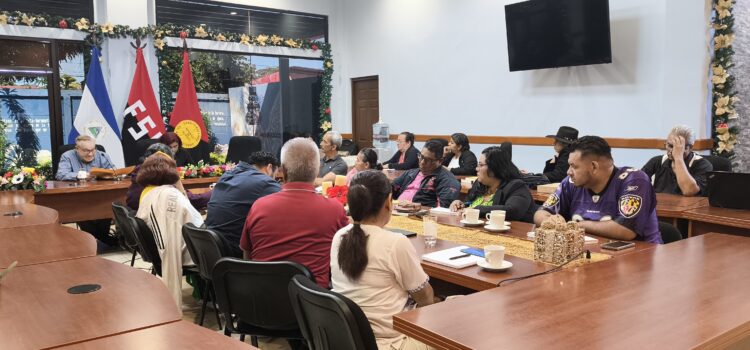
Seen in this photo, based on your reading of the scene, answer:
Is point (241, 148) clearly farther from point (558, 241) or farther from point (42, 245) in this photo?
point (558, 241)

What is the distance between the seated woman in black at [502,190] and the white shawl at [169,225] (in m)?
1.69

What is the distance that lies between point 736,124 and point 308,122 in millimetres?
6792

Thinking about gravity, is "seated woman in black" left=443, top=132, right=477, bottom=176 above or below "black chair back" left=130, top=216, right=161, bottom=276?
above

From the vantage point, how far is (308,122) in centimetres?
1058

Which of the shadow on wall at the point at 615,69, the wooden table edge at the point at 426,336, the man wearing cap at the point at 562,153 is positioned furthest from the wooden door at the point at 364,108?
the wooden table edge at the point at 426,336

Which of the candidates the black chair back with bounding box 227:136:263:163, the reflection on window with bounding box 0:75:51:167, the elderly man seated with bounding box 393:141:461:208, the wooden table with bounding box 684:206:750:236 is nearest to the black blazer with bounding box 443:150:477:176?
the elderly man seated with bounding box 393:141:461:208

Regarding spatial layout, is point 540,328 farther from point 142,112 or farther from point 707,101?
point 142,112

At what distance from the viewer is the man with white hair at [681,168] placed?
4.31 m

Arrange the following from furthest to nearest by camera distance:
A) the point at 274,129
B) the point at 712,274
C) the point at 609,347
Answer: the point at 274,129
the point at 712,274
the point at 609,347

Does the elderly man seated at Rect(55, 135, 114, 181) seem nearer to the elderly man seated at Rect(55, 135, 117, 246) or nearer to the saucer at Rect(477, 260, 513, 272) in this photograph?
the elderly man seated at Rect(55, 135, 117, 246)

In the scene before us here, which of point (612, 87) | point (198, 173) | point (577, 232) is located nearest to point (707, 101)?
point (612, 87)

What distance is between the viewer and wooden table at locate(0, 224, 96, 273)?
2.39 m

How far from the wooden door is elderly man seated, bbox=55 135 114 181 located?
530cm

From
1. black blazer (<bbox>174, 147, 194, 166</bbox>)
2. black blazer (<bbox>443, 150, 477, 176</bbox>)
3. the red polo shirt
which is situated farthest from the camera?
black blazer (<bbox>174, 147, 194, 166</bbox>)
